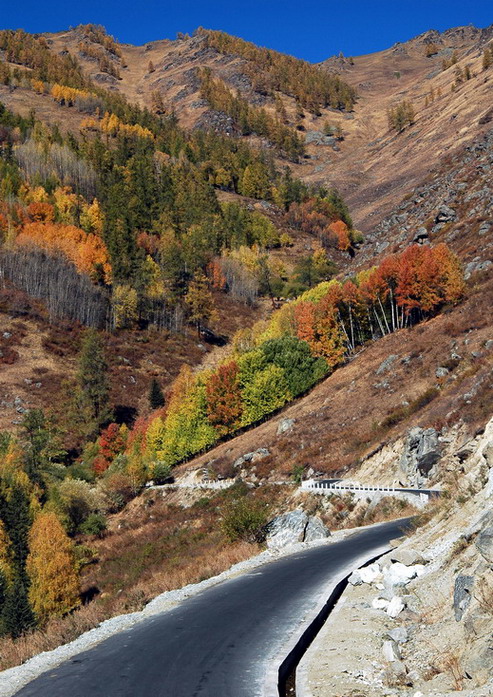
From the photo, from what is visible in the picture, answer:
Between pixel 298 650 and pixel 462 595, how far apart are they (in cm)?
345

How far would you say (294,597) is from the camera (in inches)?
637

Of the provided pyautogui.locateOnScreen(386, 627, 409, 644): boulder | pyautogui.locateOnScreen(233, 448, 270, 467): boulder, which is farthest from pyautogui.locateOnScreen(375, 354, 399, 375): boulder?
pyautogui.locateOnScreen(386, 627, 409, 644): boulder

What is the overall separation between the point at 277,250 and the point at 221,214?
18.4 metres

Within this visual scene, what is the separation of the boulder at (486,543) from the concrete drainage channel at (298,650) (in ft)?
12.3

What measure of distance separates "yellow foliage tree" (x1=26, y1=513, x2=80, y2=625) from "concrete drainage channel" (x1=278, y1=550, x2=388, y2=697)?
93.3ft

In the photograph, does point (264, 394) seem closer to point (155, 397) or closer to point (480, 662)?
point (155, 397)

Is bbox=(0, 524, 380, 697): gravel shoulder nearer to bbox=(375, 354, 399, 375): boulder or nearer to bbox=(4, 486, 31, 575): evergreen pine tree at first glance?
bbox=(4, 486, 31, 575): evergreen pine tree

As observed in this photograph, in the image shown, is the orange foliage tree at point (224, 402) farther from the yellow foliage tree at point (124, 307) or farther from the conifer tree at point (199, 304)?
the conifer tree at point (199, 304)

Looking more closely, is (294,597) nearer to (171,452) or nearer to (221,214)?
(171,452)

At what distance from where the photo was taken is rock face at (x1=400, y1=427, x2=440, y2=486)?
40.2 m

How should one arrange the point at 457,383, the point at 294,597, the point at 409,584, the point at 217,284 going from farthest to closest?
the point at 217,284 → the point at 457,383 → the point at 294,597 → the point at 409,584

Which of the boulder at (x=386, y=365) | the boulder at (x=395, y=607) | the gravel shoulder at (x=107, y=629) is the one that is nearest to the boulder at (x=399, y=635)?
the boulder at (x=395, y=607)

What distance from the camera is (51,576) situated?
4153 cm

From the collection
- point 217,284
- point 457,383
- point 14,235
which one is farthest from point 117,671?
point 217,284
